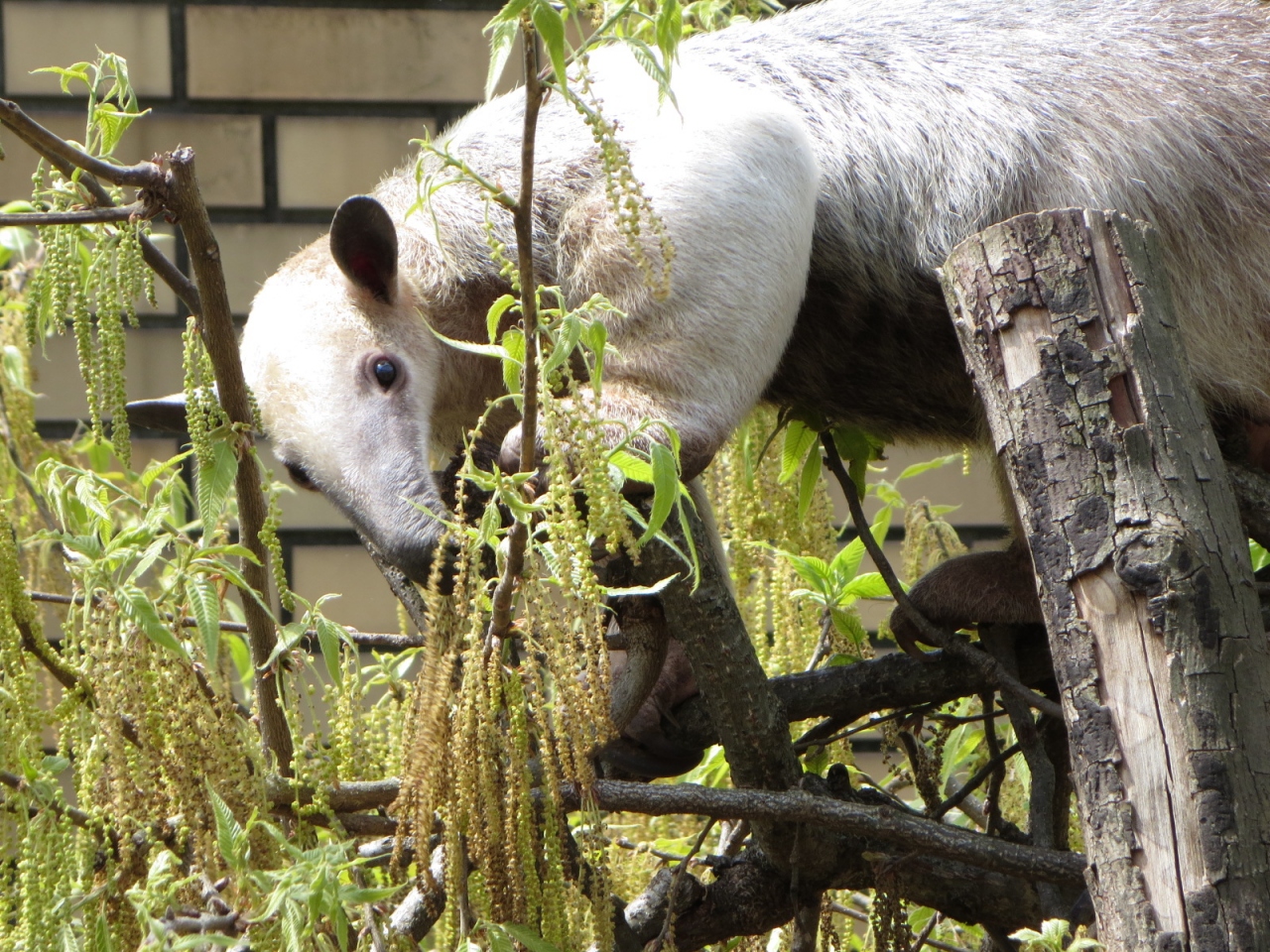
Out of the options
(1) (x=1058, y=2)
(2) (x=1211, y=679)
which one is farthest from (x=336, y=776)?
(1) (x=1058, y=2)

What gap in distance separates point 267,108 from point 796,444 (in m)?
2.80

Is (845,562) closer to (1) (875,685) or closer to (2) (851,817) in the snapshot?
(1) (875,685)

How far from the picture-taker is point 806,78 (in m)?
2.48

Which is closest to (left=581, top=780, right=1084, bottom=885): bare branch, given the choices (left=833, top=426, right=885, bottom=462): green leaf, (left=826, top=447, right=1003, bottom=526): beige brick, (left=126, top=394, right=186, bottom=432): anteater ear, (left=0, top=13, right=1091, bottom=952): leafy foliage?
(left=0, top=13, right=1091, bottom=952): leafy foliage

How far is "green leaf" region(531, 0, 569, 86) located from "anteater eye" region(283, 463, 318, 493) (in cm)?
143

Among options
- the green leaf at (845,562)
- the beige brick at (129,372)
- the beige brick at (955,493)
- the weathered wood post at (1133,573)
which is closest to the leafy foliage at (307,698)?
the weathered wood post at (1133,573)

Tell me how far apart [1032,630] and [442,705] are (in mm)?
1405

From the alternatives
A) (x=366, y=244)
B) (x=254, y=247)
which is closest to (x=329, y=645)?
(x=366, y=244)

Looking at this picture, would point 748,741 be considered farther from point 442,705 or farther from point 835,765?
point 442,705

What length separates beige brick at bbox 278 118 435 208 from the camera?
15.3 feet

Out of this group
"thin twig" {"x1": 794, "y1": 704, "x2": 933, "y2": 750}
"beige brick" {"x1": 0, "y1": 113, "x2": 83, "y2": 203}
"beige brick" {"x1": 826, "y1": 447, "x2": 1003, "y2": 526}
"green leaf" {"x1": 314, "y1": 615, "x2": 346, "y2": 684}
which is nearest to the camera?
"green leaf" {"x1": 314, "y1": 615, "x2": 346, "y2": 684}

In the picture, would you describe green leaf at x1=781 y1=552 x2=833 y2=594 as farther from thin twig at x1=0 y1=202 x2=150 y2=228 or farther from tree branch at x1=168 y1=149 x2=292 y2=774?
thin twig at x1=0 y1=202 x2=150 y2=228

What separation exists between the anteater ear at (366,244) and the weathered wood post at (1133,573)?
98cm

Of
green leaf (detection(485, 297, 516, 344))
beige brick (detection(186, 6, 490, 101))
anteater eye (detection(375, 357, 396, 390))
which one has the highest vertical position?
beige brick (detection(186, 6, 490, 101))
